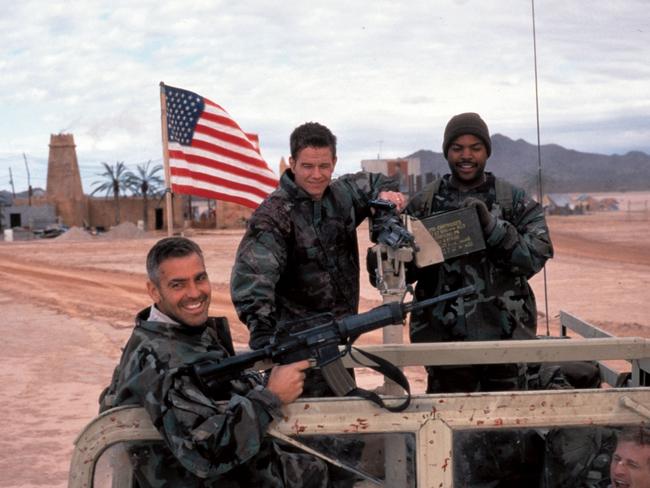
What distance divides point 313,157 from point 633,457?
169cm

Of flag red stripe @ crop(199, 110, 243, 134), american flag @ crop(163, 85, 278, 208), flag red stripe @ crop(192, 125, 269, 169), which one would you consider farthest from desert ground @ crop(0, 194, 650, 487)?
flag red stripe @ crop(199, 110, 243, 134)

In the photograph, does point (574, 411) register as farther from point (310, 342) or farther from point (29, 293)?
point (29, 293)

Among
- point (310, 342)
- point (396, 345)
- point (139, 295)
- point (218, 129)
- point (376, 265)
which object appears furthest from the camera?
point (139, 295)

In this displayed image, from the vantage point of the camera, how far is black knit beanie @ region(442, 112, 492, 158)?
3.67 meters

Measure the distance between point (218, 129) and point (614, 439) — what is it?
571 cm

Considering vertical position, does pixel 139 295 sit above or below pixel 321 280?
below

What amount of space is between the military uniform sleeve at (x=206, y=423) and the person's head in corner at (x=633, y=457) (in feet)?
2.78

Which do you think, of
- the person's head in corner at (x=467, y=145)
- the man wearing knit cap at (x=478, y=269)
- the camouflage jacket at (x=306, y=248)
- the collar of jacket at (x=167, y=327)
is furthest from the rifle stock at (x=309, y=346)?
the person's head in corner at (x=467, y=145)

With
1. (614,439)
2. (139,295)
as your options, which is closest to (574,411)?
(614,439)

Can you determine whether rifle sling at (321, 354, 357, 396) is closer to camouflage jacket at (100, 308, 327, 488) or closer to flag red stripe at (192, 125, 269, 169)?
camouflage jacket at (100, 308, 327, 488)

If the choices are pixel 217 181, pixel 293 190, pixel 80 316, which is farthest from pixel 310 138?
pixel 80 316

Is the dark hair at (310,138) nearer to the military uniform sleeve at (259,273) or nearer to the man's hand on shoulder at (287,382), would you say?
the military uniform sleeve at (259,273)

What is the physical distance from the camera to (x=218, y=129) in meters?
7.51

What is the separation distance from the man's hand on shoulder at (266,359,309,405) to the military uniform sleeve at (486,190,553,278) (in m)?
1.39
